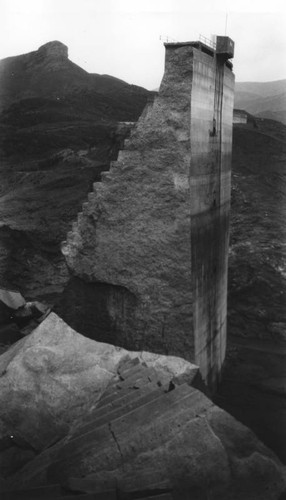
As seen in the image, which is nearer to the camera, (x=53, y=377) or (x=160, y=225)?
(x=53, y=377)

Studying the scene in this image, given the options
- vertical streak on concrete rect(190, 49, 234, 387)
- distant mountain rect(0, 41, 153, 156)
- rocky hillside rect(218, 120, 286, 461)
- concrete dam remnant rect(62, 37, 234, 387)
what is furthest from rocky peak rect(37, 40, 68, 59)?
concrete dam remnant rect(62, 37, 234, 387)

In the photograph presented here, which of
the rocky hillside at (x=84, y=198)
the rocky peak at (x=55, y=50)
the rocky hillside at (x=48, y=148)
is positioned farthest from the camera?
the rocky peak at (x=55, y=50)

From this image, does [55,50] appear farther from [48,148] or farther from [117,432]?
[117,432]

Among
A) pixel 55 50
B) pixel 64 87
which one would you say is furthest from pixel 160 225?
pixel 55 50

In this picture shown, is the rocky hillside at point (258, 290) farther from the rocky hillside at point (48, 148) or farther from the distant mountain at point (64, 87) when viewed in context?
the distant mountain at point (64, 87)

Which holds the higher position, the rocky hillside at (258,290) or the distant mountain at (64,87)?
the distant mountain at (64,87)

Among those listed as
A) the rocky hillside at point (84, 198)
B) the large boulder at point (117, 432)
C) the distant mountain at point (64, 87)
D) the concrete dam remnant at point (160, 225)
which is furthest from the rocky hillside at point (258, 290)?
the distant mountain at point (64, 87)

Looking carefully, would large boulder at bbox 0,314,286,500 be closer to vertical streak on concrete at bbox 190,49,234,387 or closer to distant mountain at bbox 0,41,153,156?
vertical streak on concrete at bbox 190,49,234,387
